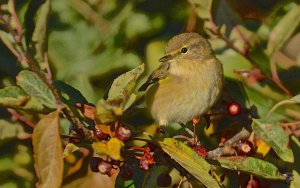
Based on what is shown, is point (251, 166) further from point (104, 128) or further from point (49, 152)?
point (49, 152)

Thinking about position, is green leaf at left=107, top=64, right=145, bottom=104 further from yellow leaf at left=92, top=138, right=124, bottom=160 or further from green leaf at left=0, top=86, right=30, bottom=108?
green leaf at left=0, top=86, right=30, bottom=108

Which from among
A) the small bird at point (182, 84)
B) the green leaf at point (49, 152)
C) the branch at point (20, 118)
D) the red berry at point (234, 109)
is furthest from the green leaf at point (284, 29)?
the green leaf at point (49, 152)

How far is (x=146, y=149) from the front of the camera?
293 cm

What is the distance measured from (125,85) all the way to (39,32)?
3.27ft

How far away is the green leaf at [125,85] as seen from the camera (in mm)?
2635

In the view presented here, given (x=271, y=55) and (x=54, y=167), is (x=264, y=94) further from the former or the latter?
(x=54, y=167)

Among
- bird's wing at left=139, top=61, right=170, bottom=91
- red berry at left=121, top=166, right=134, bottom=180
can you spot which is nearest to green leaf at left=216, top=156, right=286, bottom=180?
red berry at left=121, top=166, right=134, bottom=180

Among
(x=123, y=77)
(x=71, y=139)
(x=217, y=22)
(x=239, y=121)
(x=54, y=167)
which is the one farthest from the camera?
(x=217, y=22)

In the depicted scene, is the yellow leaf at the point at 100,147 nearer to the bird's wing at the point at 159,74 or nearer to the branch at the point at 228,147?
the branch at the point at 228,147

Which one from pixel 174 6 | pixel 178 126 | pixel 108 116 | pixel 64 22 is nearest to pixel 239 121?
pixel 178 126

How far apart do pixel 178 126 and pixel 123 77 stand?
1.35 metres

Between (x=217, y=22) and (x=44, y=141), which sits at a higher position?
(x=44, y=141)

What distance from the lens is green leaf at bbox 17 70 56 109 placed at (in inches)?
101

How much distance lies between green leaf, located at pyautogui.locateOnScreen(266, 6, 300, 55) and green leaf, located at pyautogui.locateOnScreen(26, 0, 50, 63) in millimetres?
1212
